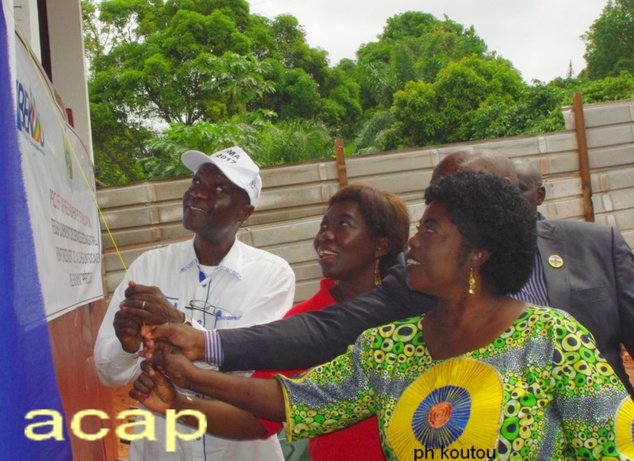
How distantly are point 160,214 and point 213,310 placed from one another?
4.97 metres

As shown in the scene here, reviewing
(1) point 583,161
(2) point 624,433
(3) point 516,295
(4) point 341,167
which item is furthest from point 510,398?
(1) point 583,161

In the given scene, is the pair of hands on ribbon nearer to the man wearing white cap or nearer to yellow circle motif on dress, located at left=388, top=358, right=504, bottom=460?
the man wearing white cap

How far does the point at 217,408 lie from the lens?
2279 millimetres

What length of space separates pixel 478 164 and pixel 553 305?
1.67 ft

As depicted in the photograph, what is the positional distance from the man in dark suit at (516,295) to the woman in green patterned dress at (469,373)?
15 centimetres

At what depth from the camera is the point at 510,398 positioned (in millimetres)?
1722

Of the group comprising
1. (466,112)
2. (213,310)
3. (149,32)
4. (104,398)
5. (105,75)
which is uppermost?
(149,32)

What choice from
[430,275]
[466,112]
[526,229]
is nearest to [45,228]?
[430,275]

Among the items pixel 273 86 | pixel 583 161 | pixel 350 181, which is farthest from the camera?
pixel 273 86

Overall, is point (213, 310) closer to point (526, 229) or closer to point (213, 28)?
point (526, 229)

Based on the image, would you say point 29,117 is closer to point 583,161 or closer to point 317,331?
point 317,331

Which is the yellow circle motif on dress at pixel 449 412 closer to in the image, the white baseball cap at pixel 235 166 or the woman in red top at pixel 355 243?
the woman in red top at pixel 355 243

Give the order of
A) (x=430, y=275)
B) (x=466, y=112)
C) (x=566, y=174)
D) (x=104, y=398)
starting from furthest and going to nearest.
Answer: (x=466, y=112) → (x=566, y=174) → (x=104, y=398) → (x=430, y=275)

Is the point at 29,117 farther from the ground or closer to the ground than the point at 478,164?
farther from the ground
